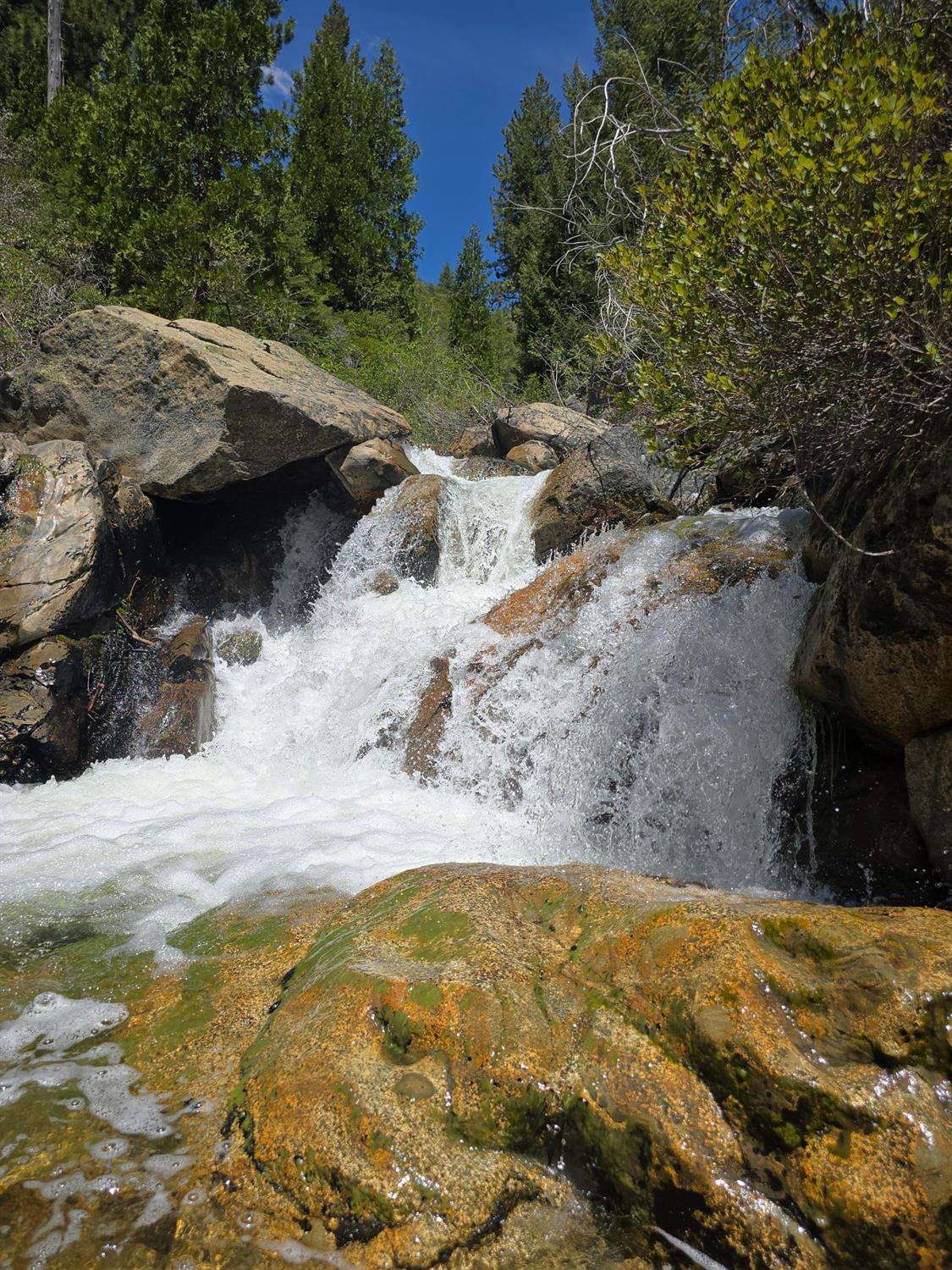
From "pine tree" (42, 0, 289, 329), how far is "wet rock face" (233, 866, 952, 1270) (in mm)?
Result: 14038

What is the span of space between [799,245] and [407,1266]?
440cm

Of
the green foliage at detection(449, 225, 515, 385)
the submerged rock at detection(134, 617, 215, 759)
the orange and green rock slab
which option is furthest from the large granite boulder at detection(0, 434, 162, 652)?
the green foliage at detection(449, 225, 515, 385)

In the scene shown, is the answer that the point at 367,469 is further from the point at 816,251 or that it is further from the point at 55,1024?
the point at 55,1024

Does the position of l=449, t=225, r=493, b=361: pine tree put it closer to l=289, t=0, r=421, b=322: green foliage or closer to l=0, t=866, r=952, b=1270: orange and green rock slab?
l=289, t=0, r=421, b=322: green foliage

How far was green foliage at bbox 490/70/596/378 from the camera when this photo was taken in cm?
1939

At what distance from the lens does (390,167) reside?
2503 cm

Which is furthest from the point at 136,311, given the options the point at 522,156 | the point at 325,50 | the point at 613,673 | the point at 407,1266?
the point at 325,50

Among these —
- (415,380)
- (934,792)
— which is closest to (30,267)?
(415,380)

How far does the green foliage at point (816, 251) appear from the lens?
11.4 feet

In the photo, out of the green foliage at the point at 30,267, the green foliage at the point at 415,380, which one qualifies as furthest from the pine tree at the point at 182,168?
the green foliage at the point at 415,380

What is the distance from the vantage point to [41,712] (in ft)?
21.4

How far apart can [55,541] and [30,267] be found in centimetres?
786

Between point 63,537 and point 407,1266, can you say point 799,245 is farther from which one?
point 63,537

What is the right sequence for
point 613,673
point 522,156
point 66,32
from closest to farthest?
point 613,673, point 66,32, point 522,156
